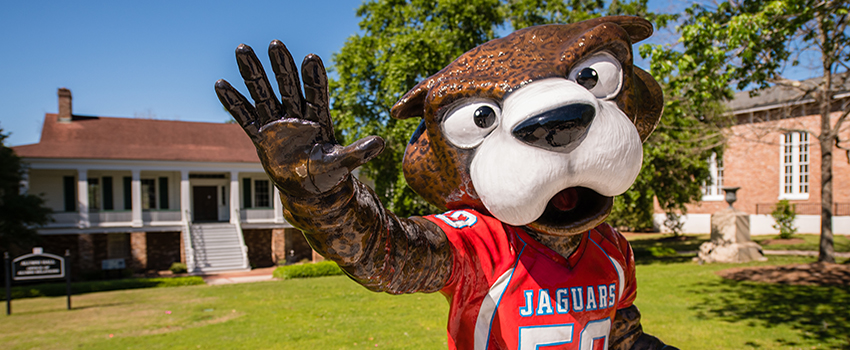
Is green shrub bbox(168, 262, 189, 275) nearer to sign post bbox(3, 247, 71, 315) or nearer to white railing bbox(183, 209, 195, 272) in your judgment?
white railing bbox(183, 209, 195, 272)

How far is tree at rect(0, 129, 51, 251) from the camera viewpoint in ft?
50.2

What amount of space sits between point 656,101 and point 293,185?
1.58 m

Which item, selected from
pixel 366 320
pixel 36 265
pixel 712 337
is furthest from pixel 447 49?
pixel 36 265

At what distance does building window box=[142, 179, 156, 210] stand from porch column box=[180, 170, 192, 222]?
2.02m

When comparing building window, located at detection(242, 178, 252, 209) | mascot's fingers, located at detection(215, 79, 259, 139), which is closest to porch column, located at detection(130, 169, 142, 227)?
building window, located at detection(242, 178, 252, 209)

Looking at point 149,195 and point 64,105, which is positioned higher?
point 64,105

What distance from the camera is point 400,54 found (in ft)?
40.0

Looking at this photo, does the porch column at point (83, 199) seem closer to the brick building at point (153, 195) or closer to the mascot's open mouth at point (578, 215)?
the brick building at point (153, 195)

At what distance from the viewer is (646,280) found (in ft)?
38.0

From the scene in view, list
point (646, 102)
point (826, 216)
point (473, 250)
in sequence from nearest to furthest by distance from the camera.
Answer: point (473, 250) < point (646, 102) < point (826, 216)

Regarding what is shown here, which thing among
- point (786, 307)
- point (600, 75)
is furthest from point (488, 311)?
point (786, 307)

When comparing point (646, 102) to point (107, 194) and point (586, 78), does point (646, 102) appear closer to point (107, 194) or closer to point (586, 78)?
point (586, 78)

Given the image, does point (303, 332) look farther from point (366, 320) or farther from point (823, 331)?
point (823, 331)

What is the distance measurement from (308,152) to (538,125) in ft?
2.14
